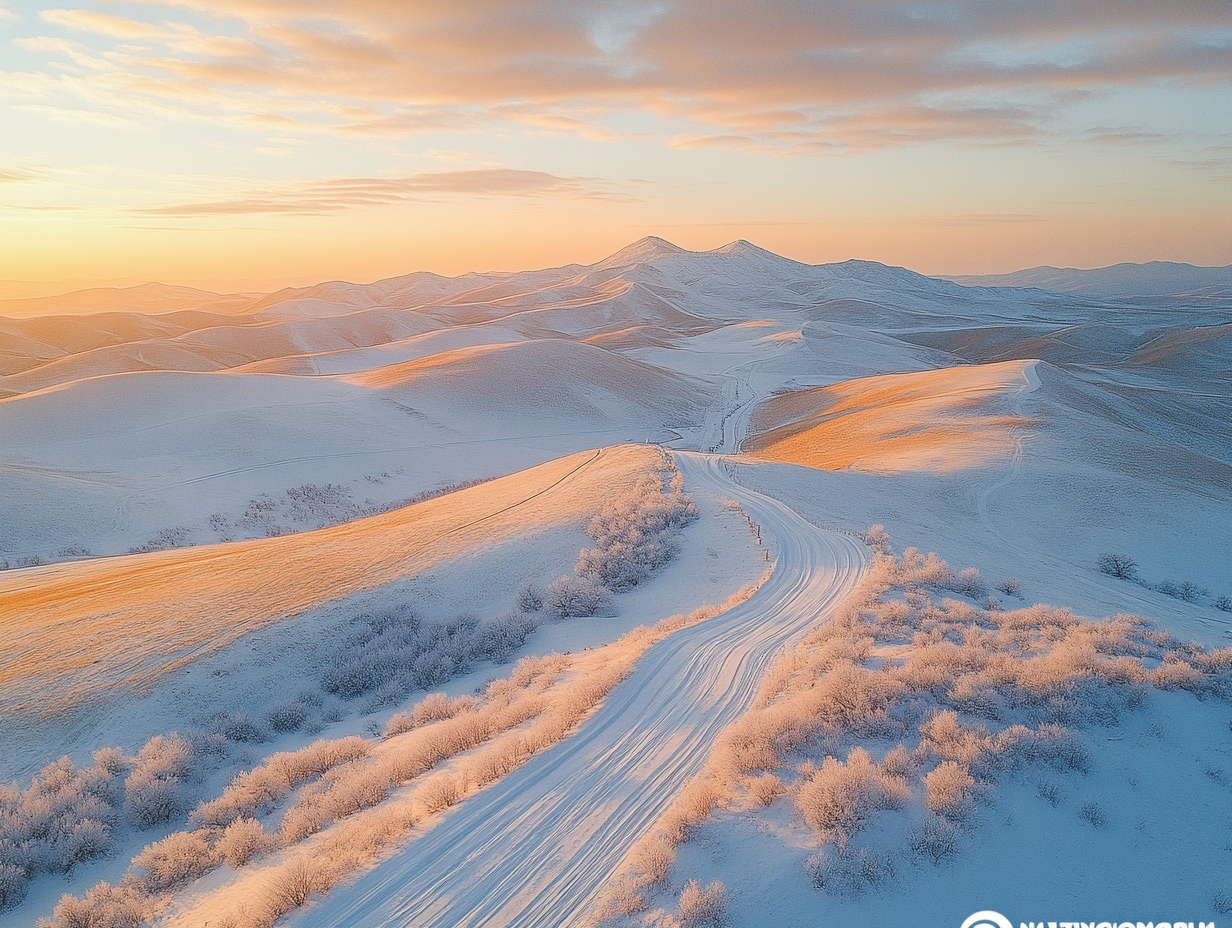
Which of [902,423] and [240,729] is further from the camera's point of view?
[902,423]

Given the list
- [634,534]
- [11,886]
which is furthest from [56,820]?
[634,534]

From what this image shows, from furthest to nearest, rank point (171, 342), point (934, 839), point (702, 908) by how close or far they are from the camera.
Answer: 1. point (171, 342)
2. point (934, 839)
3. point (702, 908)

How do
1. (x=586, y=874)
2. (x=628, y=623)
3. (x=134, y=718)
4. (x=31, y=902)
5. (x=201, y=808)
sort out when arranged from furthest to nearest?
(x=628, y=623), (x=134, y=718), (x=201, y=808), (x=31, y=902), (x=586, y=874)

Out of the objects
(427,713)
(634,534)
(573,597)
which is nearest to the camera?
(427,713)

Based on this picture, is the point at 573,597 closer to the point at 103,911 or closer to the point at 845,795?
the point at 845,795

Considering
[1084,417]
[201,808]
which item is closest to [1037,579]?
[201,808]

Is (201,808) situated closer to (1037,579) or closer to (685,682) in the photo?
(685,682)

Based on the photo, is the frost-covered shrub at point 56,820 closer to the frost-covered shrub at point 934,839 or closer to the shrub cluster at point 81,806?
the shrub cluster at point 81,806
